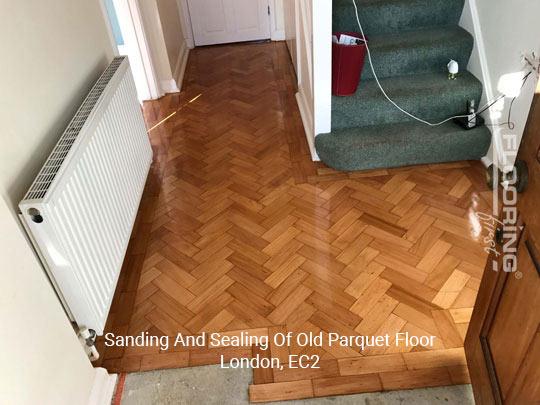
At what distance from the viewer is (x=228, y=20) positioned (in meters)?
4.68

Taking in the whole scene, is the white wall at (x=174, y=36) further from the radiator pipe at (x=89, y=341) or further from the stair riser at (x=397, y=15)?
the radiator pipe at (x=89, y=341)

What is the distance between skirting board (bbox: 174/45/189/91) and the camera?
155 inches

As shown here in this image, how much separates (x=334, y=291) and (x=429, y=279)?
0.42m

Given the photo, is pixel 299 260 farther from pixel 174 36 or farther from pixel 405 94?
pixel 174 36

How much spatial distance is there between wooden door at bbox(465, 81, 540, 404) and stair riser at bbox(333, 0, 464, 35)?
1.98 meters

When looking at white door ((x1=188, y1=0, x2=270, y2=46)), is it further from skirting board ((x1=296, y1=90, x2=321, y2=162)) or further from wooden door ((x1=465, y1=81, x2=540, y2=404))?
wooden door ((x1=465, y1=81, x2=540, y2=404))

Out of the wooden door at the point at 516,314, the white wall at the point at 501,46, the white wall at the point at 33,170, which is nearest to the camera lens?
the wooden door at the point at 516,314

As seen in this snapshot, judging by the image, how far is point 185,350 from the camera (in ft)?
5.64

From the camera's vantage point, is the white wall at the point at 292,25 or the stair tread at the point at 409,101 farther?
the white wall at the point at 292,25

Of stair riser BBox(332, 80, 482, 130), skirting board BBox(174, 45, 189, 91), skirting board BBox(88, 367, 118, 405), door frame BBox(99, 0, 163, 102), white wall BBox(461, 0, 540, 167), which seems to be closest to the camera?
skirting board BBox(88, 367, 118, 405)

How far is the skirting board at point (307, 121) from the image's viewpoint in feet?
8.98

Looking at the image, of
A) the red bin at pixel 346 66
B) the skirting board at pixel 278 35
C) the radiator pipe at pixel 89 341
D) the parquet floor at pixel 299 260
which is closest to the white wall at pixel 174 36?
the skirting board at pixel 278 35

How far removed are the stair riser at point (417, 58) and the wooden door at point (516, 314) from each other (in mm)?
1743

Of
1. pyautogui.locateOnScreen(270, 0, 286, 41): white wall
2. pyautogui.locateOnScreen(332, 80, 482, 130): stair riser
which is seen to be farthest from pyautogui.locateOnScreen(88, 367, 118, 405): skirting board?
pyautogui.locateOnScreen(270, 0, 286, 41): white wall
